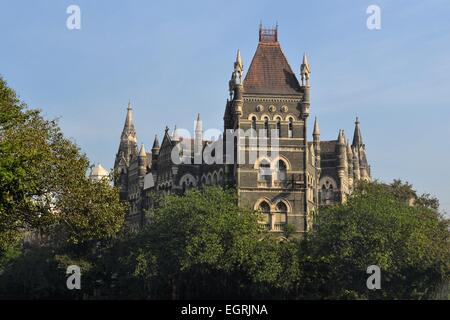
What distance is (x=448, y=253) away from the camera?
58.6m

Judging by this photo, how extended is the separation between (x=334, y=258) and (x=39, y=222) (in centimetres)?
2277

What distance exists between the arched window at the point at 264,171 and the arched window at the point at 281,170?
32.0 inches

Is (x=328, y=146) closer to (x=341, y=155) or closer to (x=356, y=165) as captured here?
(x=341, y=155)

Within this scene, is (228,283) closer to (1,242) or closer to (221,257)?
(221,257)

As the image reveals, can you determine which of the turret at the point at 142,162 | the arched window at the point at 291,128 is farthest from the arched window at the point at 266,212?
the turret at the point at 142,162

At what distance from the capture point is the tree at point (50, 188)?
134 ft

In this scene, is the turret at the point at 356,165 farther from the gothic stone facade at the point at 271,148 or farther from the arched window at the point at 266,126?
the arched window at the point at 266,126

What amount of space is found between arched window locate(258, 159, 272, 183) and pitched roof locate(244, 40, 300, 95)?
259 inches

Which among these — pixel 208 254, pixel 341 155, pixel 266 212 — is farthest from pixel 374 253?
pixel 341 155

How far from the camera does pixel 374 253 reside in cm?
5481

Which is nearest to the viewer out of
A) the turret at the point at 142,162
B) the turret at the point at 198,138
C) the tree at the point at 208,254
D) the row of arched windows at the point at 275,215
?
the tree at the point at 208,254

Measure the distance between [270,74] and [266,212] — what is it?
12.9 metres
